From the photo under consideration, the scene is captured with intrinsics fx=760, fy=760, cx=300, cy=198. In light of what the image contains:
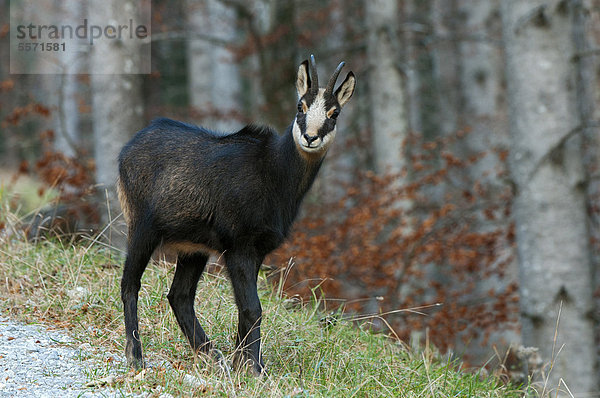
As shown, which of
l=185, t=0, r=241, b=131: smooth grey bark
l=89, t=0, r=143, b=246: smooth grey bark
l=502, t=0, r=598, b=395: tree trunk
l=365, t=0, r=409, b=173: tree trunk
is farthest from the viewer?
l=185, t=0, r=241, b=131: smooth grey bark

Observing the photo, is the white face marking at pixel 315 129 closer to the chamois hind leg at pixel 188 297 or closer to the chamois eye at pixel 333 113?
the chamois eye at pixel 333 113

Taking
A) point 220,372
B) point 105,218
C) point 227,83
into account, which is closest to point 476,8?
point 227,83

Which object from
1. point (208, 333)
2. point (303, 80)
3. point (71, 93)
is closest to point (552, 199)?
point (303, 80)

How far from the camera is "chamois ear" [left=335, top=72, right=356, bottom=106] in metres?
4.87

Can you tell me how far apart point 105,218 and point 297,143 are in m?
3.46

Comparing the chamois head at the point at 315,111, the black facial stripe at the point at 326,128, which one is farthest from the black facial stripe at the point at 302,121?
the black facial stripe at the point at 326,128

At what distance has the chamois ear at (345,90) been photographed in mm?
4867

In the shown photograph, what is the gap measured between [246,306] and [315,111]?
1271 mm

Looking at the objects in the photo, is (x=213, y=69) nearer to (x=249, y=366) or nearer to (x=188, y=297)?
(x=188, y=297)

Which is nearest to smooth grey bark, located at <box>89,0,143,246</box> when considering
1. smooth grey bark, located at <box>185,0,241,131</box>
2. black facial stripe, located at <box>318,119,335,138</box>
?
black facial stripe, located at <box>318,119,335,138</box>

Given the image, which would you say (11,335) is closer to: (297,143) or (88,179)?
(297,143)

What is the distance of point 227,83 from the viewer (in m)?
14.9

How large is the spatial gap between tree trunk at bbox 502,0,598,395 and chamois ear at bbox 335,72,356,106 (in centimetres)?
255

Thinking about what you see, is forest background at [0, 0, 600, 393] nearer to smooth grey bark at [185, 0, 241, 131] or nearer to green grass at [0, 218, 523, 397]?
smooth grey bark at [185, 0, 241, 131]
